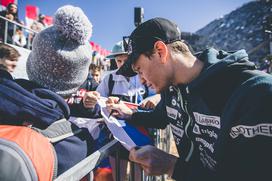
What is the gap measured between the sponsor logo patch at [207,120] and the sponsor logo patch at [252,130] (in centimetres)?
18

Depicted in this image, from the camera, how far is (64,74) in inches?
57.4

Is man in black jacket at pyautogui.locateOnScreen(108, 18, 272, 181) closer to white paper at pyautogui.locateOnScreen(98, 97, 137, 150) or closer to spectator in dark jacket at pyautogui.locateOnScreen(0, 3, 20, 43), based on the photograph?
white paper at pyautogui.locateOnScreen(98, 97, 137, 150)

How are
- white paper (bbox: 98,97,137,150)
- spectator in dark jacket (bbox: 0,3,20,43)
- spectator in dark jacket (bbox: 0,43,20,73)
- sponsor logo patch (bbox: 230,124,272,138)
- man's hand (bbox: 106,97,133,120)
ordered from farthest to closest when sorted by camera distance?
1. spectator in dark jacket (bbox: 0,3,20,43)
2. spectator in dark jacket (bbox: 0,43,20,73)
3. man's hand (bbox: 106,97,133,120)
4. white paper (bbox: 98,97,137,150)
5. sponsor logo patch (bbox: 230,124,272,138)

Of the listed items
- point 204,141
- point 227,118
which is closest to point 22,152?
point 227,118

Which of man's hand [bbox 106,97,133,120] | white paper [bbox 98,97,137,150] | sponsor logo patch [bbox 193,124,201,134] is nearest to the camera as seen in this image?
sponsor logo patch [bbox 193,124,201,134]

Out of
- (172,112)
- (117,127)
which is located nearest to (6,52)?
(117,127)

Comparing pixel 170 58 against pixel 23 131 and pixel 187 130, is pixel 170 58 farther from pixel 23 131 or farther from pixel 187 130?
pixel 23 131

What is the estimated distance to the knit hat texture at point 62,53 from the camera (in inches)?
55.2

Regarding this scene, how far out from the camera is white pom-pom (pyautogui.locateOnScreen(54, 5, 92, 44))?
1484 millimetres

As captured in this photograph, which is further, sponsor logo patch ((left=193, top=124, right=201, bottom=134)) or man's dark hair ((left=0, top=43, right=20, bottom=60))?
man's dark hair ((left=0, top=43, right=20, bottom=60))

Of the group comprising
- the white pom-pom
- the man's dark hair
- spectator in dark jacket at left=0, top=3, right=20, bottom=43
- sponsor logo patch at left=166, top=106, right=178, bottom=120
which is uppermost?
spectator in dark jacket at left=0, top=3, right=20, bottom=43

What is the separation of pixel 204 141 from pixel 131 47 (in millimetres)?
787

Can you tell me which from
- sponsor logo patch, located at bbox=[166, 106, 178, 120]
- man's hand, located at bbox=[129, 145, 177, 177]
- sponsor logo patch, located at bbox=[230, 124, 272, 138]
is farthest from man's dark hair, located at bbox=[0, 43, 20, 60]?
sponsor logo patch, located at bbox=[230, 124, 272, 138]

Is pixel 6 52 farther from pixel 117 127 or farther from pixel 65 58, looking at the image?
pixel 65 58
